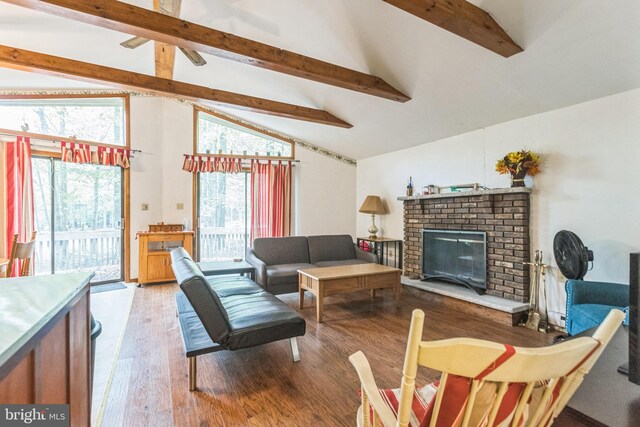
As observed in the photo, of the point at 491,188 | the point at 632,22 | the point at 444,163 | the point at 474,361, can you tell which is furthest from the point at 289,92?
the point at 474,361

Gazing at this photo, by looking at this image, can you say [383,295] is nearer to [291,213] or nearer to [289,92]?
[291,213]

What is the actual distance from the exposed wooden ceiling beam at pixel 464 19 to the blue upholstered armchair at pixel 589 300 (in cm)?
206

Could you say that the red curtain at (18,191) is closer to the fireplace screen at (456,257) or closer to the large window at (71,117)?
the large window at (71,117)

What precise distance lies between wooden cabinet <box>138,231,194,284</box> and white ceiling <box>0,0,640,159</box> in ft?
8.21

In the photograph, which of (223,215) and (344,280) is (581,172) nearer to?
(344,280)

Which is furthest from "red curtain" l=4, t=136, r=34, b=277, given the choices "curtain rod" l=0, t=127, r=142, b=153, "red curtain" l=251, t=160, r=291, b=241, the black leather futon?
"red curtain" l=251, t=160, r=291, b=241

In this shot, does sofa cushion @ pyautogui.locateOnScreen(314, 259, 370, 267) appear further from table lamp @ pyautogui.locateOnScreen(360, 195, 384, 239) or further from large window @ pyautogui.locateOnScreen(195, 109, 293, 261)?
large window @ pyautogui.locateOnScreen(195, 109, 293, 261)

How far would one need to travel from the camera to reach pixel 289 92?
4.21 metres

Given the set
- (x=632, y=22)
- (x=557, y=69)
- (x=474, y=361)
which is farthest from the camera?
(x=557, y=69)

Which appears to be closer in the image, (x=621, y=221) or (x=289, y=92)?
(x=621, y=221)

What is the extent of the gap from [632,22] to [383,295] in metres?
→ 3.60

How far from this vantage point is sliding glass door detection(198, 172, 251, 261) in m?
5.44

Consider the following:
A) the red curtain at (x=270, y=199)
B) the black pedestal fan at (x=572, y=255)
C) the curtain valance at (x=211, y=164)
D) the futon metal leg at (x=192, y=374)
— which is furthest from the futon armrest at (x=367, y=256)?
the futon metal leg at (x=192, y=374)

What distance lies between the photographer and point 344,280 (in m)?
3.40
